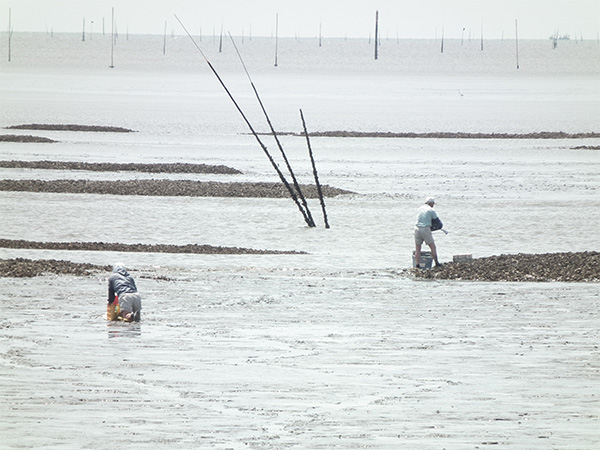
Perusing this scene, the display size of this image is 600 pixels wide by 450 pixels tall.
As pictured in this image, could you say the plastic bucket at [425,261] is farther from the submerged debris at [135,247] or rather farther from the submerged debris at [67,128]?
the submerged debris at [67,128]

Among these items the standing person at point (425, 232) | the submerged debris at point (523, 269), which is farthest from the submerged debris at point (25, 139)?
the submerged debris at point (523, 269)

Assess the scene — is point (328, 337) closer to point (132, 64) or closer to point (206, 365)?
point (206, 365)

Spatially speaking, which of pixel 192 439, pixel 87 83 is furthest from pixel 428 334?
pixel 87 83

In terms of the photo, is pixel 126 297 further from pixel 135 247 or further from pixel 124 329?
pixel 135 247

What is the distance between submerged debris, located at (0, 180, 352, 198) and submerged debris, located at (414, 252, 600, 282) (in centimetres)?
1308

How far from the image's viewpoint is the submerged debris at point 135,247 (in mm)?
22453

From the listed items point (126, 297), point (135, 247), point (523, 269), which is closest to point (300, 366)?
point (126, 297)

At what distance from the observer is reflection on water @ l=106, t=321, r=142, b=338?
45.0ft

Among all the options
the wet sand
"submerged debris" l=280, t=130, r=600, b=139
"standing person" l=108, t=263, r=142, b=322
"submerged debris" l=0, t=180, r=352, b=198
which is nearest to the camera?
the wet sand

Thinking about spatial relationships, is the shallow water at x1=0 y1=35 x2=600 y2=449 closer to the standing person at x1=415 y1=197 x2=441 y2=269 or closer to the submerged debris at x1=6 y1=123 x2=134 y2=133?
the standing person at x1=415 y1=197 x2=441 y2=269

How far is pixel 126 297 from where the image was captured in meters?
14.5

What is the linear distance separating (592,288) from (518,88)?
4488 inches

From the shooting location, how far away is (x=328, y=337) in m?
13.8

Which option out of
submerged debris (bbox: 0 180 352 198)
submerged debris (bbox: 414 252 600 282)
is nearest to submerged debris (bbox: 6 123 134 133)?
submerged debris (bbox: 0 180 352 198)
